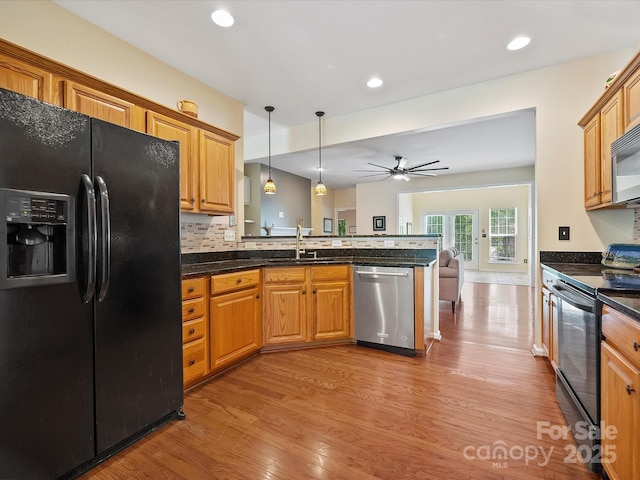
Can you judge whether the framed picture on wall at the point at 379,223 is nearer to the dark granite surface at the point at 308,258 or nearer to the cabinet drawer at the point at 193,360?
the dark granite surface at the point at 308,258

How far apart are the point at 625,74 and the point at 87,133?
10.2 feet

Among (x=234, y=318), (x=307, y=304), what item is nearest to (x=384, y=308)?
(x=307, y=304)

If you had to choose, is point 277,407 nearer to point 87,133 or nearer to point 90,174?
point 90,174

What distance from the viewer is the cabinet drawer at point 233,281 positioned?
230 cm

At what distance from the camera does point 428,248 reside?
3.30 meters

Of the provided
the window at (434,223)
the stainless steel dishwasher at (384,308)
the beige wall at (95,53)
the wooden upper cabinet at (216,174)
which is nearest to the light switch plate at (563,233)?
the stainless steel dishwasher at (384,308)

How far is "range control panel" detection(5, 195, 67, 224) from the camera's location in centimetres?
116

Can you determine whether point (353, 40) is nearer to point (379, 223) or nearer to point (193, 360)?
point (193, 360)

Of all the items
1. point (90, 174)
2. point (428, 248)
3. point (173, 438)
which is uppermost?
point (90, 174)

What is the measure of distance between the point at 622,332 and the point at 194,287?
2.30 m

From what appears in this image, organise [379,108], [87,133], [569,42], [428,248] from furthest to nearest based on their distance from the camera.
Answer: [379,108]
[428,248]
[569,42]
[87,133]

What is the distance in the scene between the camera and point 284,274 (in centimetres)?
289

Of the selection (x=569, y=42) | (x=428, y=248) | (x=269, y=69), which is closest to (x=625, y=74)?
(x=569, y=42)

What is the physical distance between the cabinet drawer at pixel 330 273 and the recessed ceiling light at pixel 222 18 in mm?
2132
